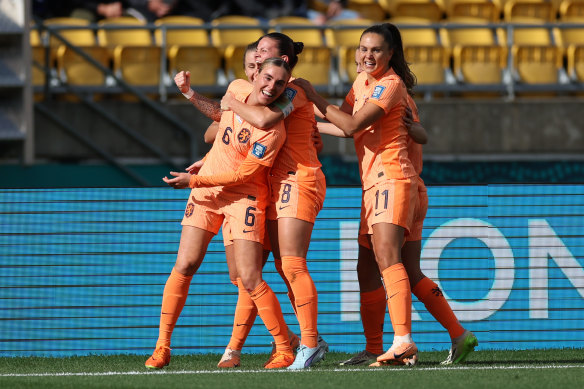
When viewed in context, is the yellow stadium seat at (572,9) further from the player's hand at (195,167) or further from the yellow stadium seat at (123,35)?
the player's hand at (195,167)

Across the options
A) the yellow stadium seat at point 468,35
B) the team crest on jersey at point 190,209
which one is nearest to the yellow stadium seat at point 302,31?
the yellow stadium seat at point 468,35

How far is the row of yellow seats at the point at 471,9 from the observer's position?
46.6 ft

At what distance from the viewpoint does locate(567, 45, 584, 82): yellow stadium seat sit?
42.6 feet

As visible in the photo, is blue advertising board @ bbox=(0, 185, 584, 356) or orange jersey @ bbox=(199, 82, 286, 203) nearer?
orange jersey @ bbox=(199, 82, 286, 203)

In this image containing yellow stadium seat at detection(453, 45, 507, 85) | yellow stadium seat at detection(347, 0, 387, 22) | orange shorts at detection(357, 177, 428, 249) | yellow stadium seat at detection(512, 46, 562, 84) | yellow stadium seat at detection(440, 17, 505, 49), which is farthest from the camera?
yellow stadium seat at detection(347, 0, 387, 22)

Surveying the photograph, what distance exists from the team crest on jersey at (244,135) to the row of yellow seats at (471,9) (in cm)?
857

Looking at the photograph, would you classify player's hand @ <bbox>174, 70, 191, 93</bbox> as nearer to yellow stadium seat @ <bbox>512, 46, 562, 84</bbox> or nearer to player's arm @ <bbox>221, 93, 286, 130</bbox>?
player's arm @ <bbox>221, 93, 286, 130</bbox>

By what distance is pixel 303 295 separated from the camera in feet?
19.3

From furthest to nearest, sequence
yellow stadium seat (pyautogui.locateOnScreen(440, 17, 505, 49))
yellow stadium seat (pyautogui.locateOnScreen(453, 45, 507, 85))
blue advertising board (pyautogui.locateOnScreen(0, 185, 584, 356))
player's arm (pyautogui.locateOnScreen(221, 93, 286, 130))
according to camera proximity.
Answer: yellow stadium seat (pyautogui.locateOnScreen(440, 17, 505, 49))
yellow stadium seat (pyautogui.locateOnScreen(453, 45, 507, 85))
blue advertising board (pyautogui.locateOnScreen(0, 185, 584, 356))
player's arm (pyautogui.locateOnScreen(221, 93, 286, 130))

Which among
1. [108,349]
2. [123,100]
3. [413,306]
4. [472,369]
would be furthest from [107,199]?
[123,100]

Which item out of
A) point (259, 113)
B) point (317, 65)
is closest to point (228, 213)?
point (259, 113)

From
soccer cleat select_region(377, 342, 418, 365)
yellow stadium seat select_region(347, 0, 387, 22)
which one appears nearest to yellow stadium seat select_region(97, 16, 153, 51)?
yellow stadium seat select_region(347, 0, 387, 22)

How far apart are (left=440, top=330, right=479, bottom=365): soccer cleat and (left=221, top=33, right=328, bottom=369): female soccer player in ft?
2.60

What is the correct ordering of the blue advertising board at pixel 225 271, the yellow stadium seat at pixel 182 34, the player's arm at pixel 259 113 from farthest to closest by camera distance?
the yellow stadium seat at pixel 182 34, the blue advertising board at pixel 225 271, the player's arm at pixel 259 113
